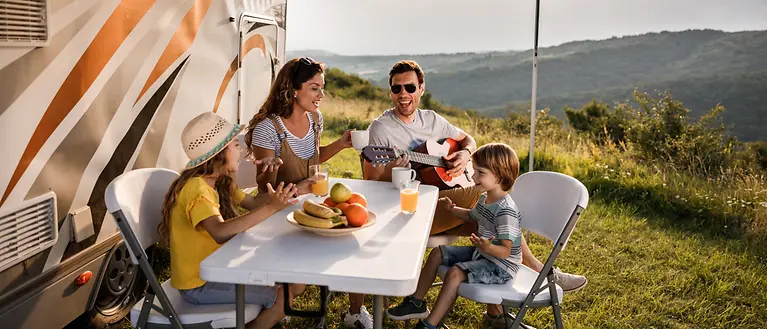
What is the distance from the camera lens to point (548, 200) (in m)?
3.02

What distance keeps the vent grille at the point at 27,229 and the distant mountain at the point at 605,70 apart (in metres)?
36.1

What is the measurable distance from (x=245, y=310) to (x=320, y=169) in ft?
2.74

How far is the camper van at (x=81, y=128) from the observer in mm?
2223

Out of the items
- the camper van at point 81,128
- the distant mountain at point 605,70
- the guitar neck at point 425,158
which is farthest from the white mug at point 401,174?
the distant mountain at point 605,70

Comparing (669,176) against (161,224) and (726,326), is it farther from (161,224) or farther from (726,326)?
(161,224)

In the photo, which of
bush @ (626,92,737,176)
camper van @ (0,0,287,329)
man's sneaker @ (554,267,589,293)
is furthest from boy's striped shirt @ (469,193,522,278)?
bush @ (626,92,737,176)

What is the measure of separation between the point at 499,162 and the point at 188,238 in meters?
1.39

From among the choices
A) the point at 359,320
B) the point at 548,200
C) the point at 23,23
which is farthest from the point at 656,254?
the point at 23,23

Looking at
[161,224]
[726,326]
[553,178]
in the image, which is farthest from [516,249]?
[726,326]

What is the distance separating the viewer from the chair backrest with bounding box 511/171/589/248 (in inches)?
110

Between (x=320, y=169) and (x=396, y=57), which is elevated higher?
(x=396, y=57)

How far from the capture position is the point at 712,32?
46.5 metres

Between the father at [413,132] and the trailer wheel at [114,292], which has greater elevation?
the father at [413,132]

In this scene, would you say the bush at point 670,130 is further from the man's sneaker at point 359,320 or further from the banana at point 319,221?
the banana at point 319,221
